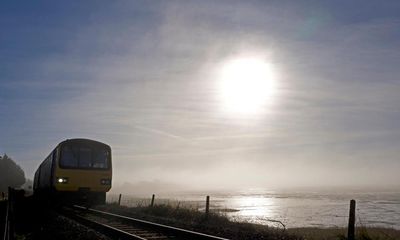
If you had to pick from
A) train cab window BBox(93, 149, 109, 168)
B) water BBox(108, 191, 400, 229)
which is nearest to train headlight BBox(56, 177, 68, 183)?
train cab window BBox(93, 149, 109, 168)

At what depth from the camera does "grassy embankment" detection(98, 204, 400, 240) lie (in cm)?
1196

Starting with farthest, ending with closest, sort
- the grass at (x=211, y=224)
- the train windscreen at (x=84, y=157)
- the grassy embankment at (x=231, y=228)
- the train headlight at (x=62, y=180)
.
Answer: the train windscreen at (x=84, y=157) < the train headlight at (x=62, y=180) < the grass at (x=211, y=224) < the grassy embankment at (x=231, y=228)

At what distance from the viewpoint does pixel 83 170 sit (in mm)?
20141

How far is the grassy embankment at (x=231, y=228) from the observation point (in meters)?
12.0

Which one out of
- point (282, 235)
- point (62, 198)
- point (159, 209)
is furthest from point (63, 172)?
point (282, 235)

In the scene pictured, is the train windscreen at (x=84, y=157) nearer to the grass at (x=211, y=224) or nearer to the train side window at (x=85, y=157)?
the train side window at (x=85, y=157)

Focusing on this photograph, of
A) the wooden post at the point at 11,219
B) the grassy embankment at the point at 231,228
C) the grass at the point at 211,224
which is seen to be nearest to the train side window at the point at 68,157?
the grass at the point at 211,224

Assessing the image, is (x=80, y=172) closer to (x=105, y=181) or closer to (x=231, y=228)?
(x=105, y=181)

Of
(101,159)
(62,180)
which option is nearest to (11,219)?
(62,180)

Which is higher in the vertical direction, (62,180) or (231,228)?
(62,180)

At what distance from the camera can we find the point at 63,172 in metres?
19.6

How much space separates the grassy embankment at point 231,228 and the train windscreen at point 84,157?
3.40 m

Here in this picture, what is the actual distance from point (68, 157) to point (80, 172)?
958 mm

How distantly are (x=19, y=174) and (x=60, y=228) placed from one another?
10145cm
